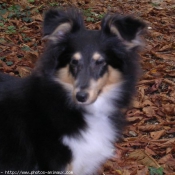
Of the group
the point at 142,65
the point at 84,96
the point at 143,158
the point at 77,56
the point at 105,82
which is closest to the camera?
the point at 84,96

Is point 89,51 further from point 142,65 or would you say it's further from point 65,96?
point 142,65

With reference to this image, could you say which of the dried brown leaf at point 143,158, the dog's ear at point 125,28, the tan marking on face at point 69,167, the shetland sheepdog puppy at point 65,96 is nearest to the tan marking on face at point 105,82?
the shetland sheepdog puppy at point 65,96

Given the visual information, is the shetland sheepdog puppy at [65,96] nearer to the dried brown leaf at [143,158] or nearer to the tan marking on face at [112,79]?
the tan marking on face at [112,79]

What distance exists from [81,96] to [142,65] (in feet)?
10.1

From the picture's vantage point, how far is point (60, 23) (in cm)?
362

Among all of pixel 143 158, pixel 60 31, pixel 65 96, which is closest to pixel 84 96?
pixel 65 96

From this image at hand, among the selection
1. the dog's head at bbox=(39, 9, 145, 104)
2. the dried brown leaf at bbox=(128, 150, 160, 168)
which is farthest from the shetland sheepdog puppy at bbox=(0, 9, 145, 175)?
the dried brown leaf at bbox=(128, 150, 160, 168)

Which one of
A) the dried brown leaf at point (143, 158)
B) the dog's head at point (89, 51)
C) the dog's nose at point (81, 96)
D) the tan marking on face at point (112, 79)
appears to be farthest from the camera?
the dried brown leaf at point (143, 158)

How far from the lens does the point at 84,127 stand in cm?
373

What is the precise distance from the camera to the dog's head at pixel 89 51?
11.7ft

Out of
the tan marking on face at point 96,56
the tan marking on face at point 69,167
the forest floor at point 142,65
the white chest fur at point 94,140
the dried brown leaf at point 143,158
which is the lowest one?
the forest floor at point 142,65

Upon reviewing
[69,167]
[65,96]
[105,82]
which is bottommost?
[69,167]

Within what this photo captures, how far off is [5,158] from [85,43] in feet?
4.27

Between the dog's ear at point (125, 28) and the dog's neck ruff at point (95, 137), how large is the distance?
47 centimetres
